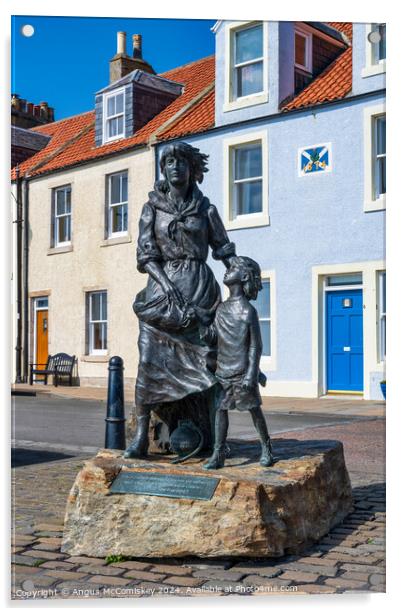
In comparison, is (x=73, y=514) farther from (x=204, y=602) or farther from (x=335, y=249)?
(x=335, y=249)

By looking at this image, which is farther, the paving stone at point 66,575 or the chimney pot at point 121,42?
the chimney pot at point 121,42

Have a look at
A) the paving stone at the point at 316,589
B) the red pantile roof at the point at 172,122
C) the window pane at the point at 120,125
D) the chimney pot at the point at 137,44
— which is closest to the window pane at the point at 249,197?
the red pantile roof at the point at 172,122

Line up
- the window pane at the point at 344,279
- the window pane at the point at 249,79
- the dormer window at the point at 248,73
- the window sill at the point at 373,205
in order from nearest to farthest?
the window sill at the point at 373,205 → the dormer window at the point at 248,73 → the window pane at the point at 344,279 → the window pane at the point at 249,79

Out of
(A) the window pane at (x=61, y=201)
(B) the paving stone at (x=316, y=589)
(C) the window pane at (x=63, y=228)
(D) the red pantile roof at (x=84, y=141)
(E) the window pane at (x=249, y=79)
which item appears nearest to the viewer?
(B) the paving stone at (x=316, y=589)

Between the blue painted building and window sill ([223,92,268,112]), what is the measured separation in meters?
0.02

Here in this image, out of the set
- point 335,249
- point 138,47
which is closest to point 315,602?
point 138,47

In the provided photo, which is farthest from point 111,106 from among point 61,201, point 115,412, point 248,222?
point 115,412

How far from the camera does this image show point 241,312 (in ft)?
13.1

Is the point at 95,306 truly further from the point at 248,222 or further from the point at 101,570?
the point at 101,570

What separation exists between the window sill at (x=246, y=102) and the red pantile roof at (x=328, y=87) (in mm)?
404

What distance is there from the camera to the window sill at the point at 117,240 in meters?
14.6

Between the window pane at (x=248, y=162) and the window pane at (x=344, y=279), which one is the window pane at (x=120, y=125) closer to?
the window pane at (x=248, y=162)

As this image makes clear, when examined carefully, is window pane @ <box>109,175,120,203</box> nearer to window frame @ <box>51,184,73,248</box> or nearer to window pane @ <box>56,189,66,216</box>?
window frame @ <box>51,184,73,248</box>
